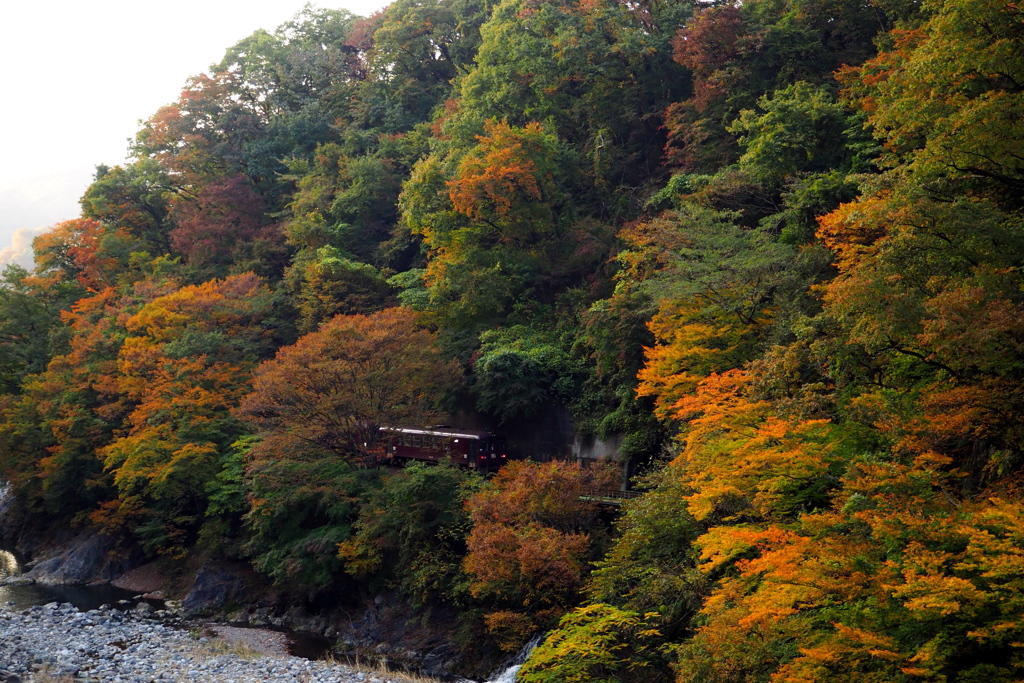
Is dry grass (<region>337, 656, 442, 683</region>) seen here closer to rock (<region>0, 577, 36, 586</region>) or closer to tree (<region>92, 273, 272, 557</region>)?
tree (<region>92, 273, 272, 557</region>)

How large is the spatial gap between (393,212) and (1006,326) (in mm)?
31163

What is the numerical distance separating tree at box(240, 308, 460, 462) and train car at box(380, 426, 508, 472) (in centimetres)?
81

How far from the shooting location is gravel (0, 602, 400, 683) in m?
19.9

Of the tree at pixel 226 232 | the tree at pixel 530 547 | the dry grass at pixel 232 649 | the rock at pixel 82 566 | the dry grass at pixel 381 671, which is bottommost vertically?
the dry grass at pixel 381 671

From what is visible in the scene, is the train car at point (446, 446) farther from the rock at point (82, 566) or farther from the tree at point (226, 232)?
the tree at point (226, 232)

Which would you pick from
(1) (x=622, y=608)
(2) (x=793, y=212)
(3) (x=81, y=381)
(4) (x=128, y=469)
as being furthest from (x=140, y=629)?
(2) (x=793, y=212)

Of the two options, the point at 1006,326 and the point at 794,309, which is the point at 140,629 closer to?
the point at 794,309

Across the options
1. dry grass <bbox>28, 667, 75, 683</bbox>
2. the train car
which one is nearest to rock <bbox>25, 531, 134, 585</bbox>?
dry grass <bbox>28, 667, 75, 683</bbox>

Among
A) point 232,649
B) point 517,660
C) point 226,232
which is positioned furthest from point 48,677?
point 226,232

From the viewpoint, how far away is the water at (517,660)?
18703 millimetres

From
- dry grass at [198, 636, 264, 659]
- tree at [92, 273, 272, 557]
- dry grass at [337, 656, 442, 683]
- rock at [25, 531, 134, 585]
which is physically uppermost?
tree at [92, 273, 272, 557]

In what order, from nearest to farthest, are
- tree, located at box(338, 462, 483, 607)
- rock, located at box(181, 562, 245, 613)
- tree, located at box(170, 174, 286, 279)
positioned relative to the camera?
tree, located at box(338, 462, 483, 607) → rock, located at box(181, 562, 245, 613) → tree, located at box(170, 174, 286, 279)

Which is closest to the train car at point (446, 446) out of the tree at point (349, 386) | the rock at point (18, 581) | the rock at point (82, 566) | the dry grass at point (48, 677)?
the tree at point (349, 386)

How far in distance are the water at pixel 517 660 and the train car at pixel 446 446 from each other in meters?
7.69
